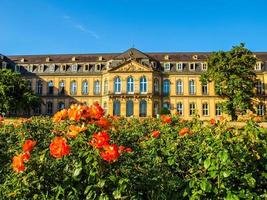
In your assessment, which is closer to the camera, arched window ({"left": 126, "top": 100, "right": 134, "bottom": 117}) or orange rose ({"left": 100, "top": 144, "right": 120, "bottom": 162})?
orange rose ({"left": 100, "top": 144, "right": 120, "bottom": 162})

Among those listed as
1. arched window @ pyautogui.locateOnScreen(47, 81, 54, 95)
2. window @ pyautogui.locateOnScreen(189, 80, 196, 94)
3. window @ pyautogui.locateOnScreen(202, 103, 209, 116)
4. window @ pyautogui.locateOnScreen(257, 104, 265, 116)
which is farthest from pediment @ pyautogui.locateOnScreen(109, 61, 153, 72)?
window @ pyautogui.locateOnScreen(257, 104, 265, 116)

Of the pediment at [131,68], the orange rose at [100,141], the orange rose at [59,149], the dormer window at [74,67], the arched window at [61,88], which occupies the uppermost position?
the dormer window at [74,67]

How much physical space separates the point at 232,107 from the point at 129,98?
45.4 ft

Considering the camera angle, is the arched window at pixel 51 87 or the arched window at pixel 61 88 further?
the arched window at pixel 51 87

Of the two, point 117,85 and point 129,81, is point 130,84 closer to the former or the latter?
point 129,81

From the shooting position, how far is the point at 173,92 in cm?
4697

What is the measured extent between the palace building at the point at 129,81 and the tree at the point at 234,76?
26.4ft

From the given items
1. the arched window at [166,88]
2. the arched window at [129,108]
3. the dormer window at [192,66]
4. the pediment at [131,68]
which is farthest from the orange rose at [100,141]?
the dormer window at [192,66]

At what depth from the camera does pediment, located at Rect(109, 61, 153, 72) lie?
4491 cm

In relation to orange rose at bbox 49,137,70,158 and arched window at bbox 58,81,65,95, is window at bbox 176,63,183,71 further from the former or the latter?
orange rose at bbox 49,137,70,158

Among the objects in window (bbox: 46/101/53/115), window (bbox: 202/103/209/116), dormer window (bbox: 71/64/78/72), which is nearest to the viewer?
window (bbox: 202/103/209/116)

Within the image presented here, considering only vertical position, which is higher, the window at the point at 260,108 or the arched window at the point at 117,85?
the arched window at the point at 117,85

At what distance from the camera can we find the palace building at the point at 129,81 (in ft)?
146

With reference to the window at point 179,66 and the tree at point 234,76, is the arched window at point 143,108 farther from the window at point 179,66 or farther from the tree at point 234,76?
the tree at point 234,76
